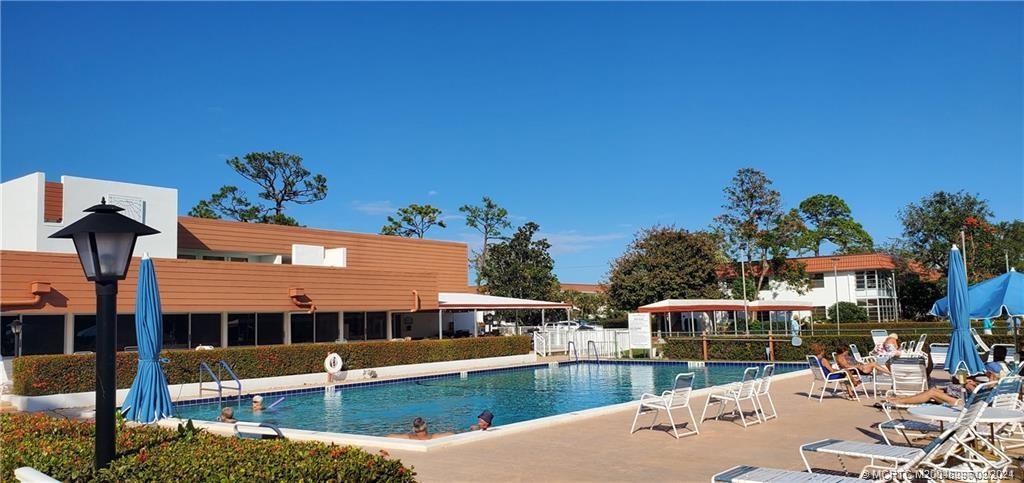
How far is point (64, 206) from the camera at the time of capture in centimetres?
2033

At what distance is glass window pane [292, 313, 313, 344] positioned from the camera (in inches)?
948

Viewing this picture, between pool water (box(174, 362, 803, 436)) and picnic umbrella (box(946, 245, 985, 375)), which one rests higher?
picnic umbrella (box(946, 245, 985, 375))

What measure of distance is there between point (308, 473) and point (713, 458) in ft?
15.7

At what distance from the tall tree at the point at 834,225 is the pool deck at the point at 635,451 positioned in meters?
57.5

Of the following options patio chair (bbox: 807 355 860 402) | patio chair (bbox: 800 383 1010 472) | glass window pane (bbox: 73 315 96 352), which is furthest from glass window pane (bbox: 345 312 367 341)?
patio chair (bbox: 800 383 1010 472)

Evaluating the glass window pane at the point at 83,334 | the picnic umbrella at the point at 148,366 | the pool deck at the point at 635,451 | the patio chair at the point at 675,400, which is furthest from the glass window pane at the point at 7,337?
the patio chair at the point at 675,400

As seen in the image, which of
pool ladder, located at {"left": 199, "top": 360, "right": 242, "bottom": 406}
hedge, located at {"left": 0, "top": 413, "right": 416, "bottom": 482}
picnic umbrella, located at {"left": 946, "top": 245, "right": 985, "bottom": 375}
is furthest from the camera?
pool ladder, located at {"left": 199, "top": 360, "right": 242, "bottom": 406}

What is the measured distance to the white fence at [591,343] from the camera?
2803 cm

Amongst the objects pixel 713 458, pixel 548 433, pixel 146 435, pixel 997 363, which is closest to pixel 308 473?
pixel 146 435

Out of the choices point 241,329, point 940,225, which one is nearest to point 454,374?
point 241,329

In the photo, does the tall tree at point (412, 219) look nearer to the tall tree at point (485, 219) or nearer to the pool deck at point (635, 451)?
the tall tree at point (485, 219)

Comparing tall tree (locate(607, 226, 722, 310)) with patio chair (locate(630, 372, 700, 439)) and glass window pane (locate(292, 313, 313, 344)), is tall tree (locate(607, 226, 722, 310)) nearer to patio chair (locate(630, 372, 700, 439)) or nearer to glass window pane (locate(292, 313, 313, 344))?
glass window pane (locate(292, 313, 313, 344))

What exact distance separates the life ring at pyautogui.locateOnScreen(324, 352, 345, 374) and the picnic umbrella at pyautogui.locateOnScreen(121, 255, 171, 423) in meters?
7.63

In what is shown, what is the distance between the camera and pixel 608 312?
155 feet
